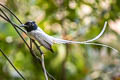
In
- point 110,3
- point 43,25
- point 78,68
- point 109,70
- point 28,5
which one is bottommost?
point 109,70

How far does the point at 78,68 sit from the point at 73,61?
0.04 m

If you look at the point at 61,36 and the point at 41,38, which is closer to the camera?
the point at 41,38

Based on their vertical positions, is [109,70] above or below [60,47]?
below

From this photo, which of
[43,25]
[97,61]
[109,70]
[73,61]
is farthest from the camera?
[97,61]

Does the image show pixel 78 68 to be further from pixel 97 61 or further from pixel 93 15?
pixel 97 61

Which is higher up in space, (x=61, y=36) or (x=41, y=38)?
(x=61, y=36)

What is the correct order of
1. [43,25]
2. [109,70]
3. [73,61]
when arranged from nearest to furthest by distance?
[109,70]
[43,25]
[73,61]

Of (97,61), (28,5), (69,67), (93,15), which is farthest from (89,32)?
(97,61)

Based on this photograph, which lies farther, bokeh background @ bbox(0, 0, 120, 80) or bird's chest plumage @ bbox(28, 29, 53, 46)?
bokeh background @ bbox(0, 0, 120, 80)

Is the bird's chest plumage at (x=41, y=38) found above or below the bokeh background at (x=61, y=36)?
below

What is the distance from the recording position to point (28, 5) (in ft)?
4.76

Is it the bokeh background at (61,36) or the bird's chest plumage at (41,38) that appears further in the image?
Answer: the bokeh background at (61,36)

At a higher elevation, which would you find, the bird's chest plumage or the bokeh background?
the bokeh background

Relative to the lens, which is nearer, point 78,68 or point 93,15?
point 93,15
